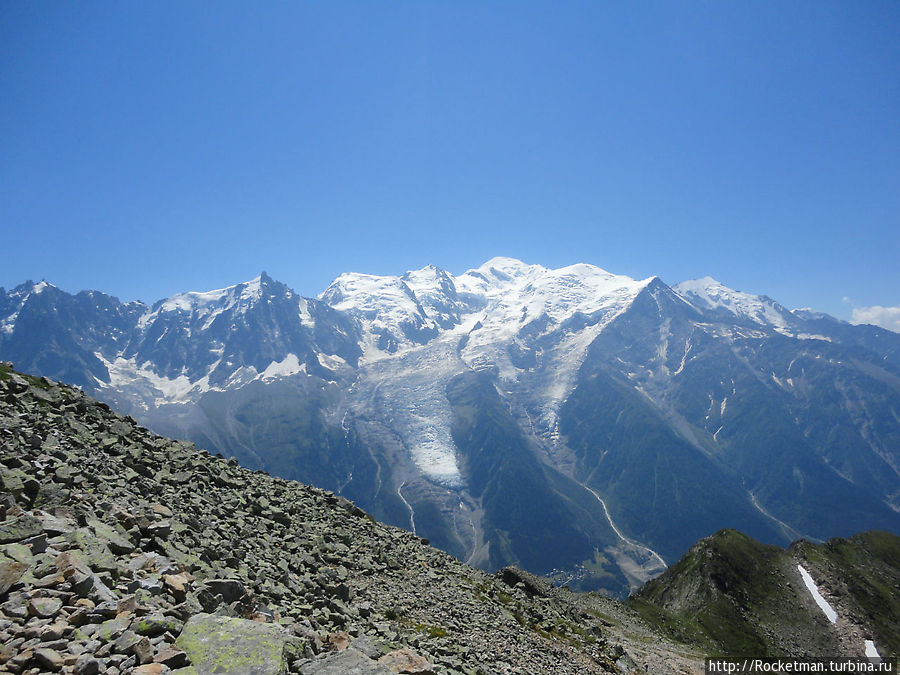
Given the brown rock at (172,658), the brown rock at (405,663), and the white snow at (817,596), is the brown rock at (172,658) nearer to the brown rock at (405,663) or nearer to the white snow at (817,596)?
the brown rock at (405,663)

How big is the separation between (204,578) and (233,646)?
23.8 feet

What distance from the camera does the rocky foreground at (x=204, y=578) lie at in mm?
13367

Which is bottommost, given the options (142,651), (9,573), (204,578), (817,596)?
(817,596)

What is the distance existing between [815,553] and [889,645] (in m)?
41.8

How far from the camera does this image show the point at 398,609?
3072cm

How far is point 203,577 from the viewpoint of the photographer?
68.4 ft

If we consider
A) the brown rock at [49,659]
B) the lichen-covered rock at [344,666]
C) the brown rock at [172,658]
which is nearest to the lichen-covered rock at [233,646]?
the brown rock at [172,658]

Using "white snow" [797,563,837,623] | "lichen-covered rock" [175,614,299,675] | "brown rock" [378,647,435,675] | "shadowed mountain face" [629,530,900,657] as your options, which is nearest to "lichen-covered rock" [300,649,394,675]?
"lichen-covered rock" [175,614,299,675]

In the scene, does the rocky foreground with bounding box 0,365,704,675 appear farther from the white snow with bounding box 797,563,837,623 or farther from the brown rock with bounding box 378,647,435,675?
the white snow with bounding box 797,563,837,623

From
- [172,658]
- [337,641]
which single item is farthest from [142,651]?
[337,641]

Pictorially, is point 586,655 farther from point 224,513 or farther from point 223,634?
point 223,634

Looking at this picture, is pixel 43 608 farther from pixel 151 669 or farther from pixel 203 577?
pixel 203 577

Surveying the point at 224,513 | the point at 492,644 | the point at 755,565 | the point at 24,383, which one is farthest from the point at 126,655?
the point at 755,565

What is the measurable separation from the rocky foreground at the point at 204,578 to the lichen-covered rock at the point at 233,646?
0.06m
